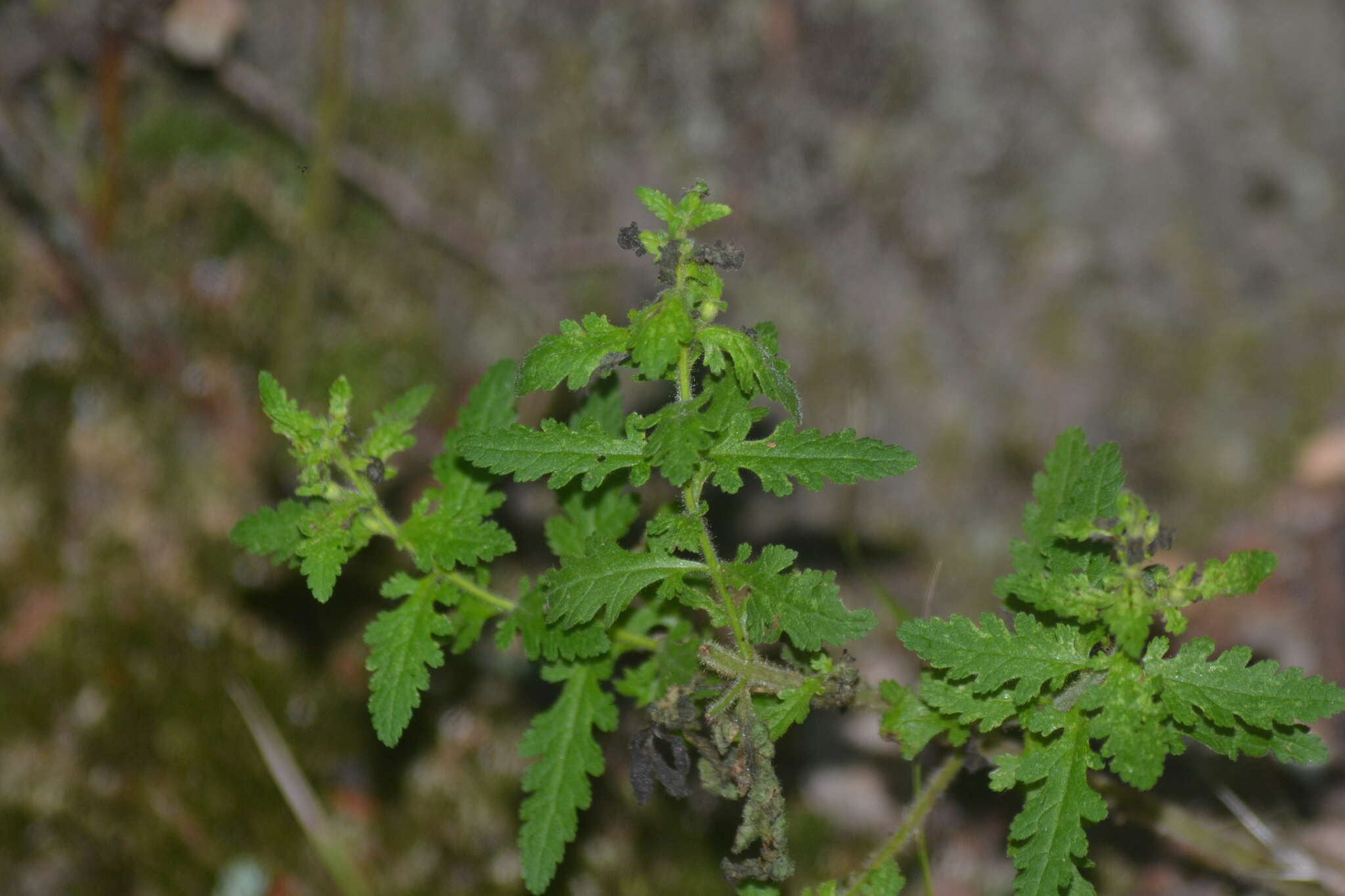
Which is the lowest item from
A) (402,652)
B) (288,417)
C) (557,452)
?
(402,652)

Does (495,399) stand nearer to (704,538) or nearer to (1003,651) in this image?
(704,538)

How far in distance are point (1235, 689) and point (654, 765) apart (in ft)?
3.40

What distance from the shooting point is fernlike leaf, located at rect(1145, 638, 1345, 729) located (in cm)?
178

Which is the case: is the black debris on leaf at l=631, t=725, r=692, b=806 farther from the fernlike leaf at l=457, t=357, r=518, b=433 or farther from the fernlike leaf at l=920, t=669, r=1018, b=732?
the fernlike leaf at l=457, t=357, r=518, b=433

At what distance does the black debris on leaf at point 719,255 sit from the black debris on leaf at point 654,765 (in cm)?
89

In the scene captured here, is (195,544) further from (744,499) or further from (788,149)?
(788,149)

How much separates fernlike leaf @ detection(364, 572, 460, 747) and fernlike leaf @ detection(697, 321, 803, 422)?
0.74m

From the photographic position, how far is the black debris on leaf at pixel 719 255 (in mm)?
1886

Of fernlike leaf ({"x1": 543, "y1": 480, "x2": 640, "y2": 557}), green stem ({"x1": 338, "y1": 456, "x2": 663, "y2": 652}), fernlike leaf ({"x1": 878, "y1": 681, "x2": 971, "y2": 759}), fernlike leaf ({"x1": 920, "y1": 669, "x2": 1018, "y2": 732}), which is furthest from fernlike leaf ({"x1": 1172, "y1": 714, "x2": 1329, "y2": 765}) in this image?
fernlike leaf ({"x1": 543, "y1": 480, "x2": 640, "y2": 557})

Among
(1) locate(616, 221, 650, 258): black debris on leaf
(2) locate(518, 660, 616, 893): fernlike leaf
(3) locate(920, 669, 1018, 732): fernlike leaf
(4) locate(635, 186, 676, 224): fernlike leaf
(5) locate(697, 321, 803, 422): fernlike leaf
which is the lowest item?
(2) locate(518, 660, 616, 893): fernlike leaf

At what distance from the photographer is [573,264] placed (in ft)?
→ 13.0

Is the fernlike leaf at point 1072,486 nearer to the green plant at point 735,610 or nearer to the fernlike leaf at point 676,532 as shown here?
the green plant at point 735,610

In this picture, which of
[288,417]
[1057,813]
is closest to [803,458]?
[1057,813]

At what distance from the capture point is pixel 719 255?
1.89 m
